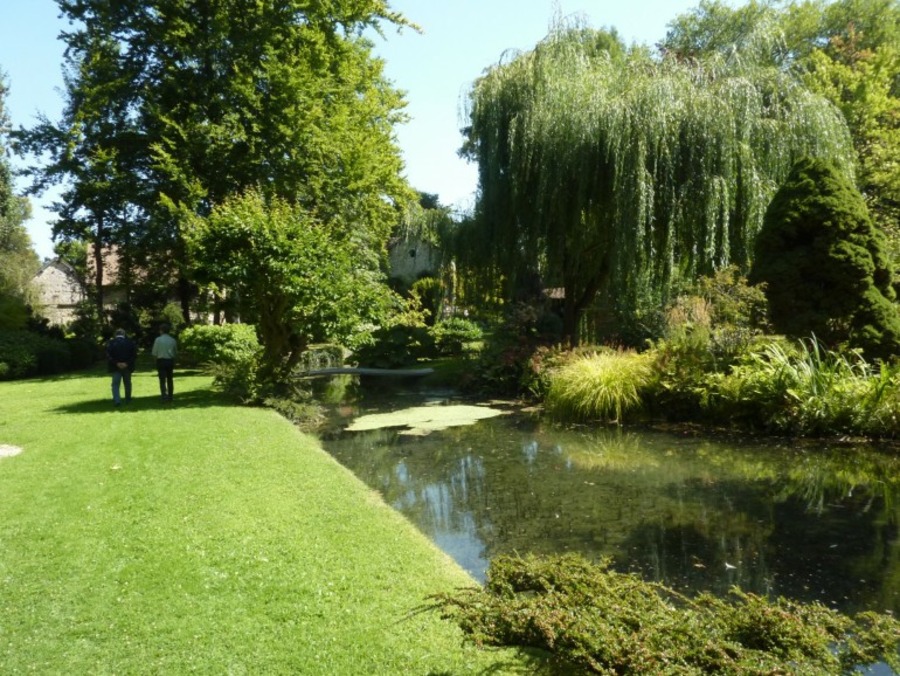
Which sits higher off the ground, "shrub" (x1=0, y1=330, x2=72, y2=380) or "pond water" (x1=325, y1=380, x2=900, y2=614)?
"shrub" (x1=0, y1=330, x2=72, y2=380)

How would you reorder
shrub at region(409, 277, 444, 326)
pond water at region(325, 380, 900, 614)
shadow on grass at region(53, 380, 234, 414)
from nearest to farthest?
pond water at region(325, 380, 900, 614)
shadow on grass at region(53, 380, 234, 414)
shrub at region(409, 277, 444, 326)

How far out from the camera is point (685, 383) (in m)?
12.2

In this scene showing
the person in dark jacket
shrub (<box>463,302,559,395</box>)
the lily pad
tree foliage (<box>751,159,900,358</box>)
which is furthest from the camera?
shrub (<box>463,302,559,395</box>)

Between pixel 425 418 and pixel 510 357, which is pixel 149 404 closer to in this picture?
pixel 425 418

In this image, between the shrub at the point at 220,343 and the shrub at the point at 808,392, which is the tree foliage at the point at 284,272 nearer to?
the shrub at the point at 220,343

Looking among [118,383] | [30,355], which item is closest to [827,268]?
[118,383]

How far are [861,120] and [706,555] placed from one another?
2075 cm

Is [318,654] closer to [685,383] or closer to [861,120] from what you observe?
[685,383]

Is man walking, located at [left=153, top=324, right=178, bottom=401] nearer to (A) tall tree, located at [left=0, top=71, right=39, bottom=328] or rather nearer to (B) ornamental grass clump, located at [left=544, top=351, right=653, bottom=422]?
(B) ornamental grass clump, located at [left=544, top=351, right=653, bottom=422]

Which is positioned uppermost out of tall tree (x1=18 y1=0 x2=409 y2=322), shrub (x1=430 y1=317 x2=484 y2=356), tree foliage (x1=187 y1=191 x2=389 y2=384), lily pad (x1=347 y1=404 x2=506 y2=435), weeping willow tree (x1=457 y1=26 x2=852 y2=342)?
tall tree (x1=18 y1=0 x2=409 y2=322)

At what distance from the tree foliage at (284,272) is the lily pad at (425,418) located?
1918 millimetres

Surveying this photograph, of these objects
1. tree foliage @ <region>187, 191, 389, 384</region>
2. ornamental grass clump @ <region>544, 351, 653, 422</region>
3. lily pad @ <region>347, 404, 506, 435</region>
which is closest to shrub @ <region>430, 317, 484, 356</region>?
lily pad @ <region>347, 404, 506, 435</region>

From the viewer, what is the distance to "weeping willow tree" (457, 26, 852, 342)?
568 inches

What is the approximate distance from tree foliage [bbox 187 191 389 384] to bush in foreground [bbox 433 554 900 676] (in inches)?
425
